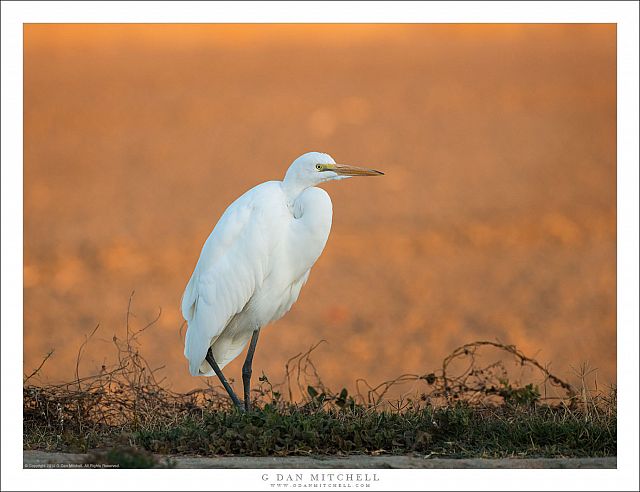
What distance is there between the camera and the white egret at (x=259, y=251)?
5.95 m

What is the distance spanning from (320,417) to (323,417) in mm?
50

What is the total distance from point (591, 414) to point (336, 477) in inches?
70.9

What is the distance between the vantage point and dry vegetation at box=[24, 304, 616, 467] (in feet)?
16.5

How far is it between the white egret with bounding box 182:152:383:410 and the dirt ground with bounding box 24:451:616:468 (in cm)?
106

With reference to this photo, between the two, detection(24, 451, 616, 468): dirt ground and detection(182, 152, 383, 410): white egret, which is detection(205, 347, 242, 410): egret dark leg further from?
detection(24, 451, 616, 468): dirt ground

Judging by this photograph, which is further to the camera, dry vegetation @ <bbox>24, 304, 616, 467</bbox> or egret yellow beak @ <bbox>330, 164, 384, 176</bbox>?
egret yellow beak @ <bbox>330, 164, 384, 176</bbox>

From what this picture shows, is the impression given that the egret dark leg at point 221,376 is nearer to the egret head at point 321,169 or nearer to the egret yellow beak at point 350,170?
the egret head at point 321,169

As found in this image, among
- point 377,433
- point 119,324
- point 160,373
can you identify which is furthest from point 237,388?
point 377,433

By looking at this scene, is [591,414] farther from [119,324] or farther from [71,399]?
[119,324]

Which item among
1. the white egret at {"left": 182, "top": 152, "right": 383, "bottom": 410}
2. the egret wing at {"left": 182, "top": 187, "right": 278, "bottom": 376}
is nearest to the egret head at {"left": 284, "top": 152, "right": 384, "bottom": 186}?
the white egret at {"left": 182, "top": 152, "right": 383, "bottom": 410}

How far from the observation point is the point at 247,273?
5.97 metres

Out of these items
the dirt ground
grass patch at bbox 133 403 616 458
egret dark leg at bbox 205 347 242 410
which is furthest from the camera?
egret dark leg at bbox 205 347 242 410

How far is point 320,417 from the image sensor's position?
528 centimetres

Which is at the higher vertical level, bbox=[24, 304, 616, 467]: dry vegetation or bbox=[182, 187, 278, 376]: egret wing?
bbox=[182, 187, 278, 376]: egret wing
